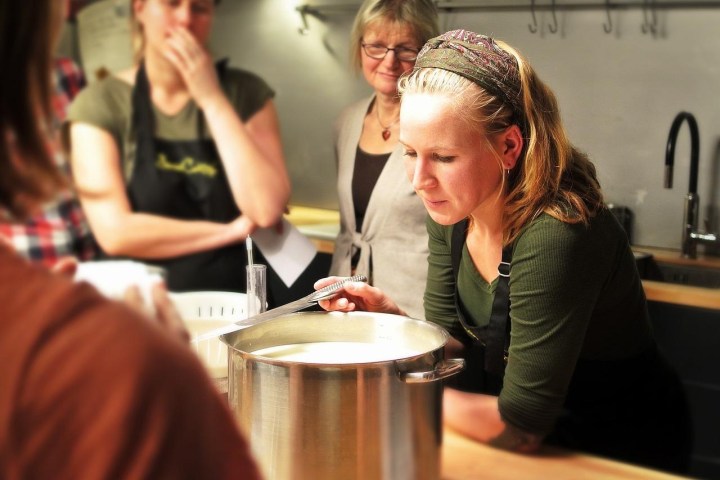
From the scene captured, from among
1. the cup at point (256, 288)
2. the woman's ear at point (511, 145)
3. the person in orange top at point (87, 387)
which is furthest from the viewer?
the cup at point (256, 288)

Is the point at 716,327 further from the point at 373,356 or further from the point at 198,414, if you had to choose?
the point at 198,414

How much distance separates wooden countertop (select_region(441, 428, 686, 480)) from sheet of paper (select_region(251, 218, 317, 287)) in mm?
509

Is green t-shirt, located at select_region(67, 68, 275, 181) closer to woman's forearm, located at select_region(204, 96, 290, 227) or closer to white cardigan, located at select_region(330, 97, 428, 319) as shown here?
woman's forearm, located at select_region(204, 96, 290, 227)

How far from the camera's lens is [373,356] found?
1.04 m

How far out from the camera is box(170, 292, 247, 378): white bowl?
1174 millimetres

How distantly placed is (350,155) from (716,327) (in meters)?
0.77

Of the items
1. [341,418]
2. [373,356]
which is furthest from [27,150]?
[373,356]

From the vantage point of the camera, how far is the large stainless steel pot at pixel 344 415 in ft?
2.75

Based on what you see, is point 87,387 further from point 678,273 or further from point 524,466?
point 678,273

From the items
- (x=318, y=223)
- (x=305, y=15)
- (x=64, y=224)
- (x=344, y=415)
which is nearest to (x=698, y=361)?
(x=318, y=223)

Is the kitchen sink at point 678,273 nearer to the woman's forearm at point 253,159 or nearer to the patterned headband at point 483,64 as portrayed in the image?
the patterned headband at point 483,64

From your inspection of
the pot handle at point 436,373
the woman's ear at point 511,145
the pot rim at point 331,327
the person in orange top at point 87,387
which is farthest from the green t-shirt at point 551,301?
the person in orange top at point 87,387

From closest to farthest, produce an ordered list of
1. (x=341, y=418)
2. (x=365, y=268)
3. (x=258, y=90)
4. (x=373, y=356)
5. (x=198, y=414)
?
1. (x=198, y=414)
2. (x=341, y=418)
3. (x=373, y=356)
4. (x=258, y=90)
5. (x=365, y=268)

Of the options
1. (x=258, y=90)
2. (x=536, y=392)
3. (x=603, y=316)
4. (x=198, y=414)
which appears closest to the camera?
(x=198, y=414)
